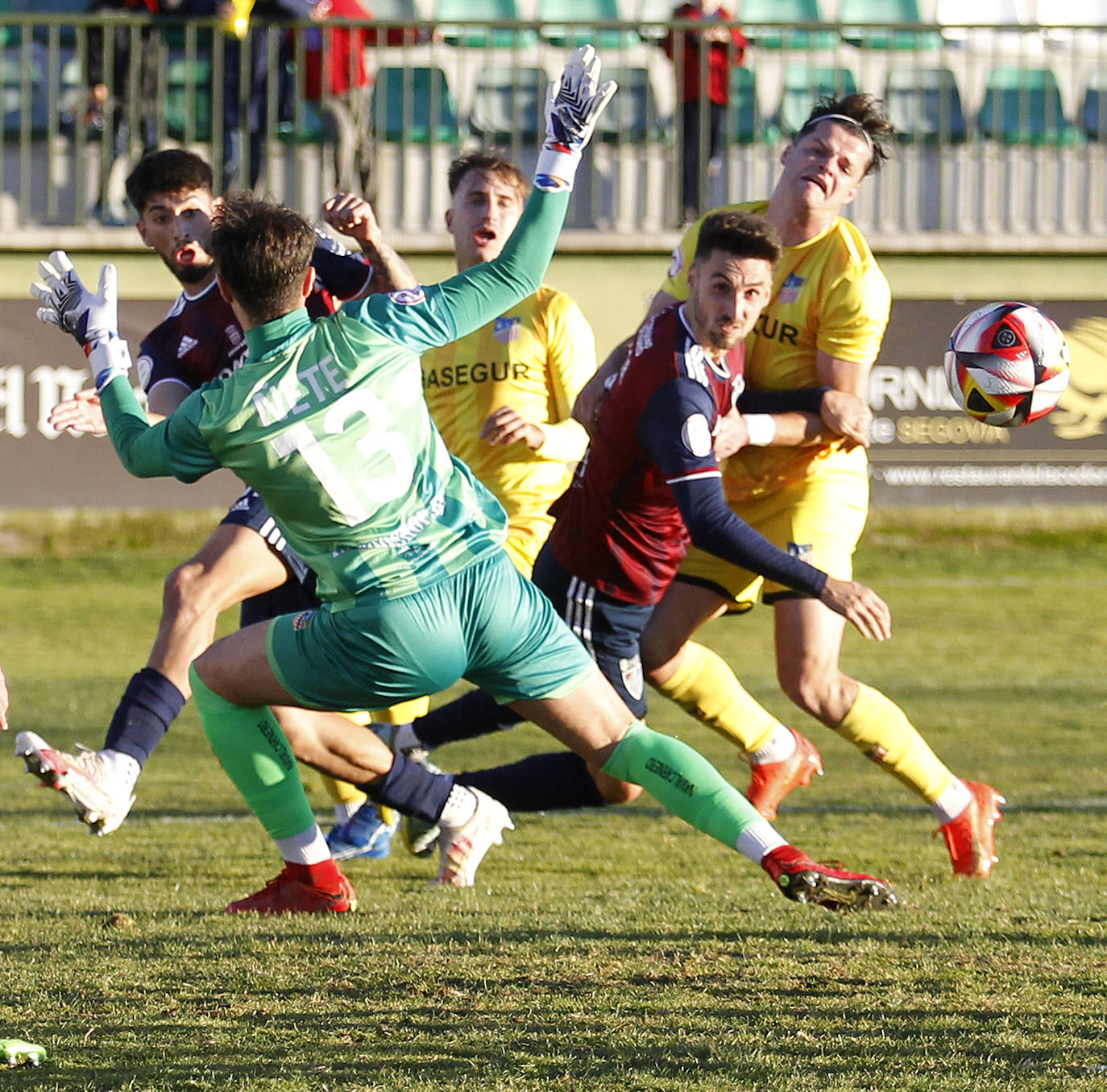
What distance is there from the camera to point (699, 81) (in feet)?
47.9

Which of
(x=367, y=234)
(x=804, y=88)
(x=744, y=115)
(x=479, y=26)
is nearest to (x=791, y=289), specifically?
(x=367, y=234)

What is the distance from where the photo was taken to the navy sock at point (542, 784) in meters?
5.49

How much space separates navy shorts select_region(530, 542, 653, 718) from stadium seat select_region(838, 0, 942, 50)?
33.6 feet

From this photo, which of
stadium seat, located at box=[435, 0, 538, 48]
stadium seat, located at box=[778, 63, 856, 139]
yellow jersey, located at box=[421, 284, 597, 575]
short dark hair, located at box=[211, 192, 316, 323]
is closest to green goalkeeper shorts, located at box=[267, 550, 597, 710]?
short dark hair, located at box=[211, 192, 316, 323]

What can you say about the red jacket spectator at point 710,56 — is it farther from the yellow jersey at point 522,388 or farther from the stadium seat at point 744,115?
the yellow jersey at point 522,388

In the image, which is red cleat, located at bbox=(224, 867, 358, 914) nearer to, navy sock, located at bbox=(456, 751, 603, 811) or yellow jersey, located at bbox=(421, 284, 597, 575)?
navy sock, located at bbox=(456, 751, 603, 811)

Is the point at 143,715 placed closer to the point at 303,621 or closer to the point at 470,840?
the point at 303,621

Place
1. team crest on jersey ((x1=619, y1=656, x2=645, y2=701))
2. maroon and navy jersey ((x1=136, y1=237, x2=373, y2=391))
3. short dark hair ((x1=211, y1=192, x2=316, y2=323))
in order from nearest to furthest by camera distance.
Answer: short dark hair ((x1=211, y1=192, x2=316, y2=323)) → team crest on jersey ((x1=619, y1=656, x2=645, y2=701)) → maroon and navy jersey ((x1=136, y1=237, x2=373, y2=391))

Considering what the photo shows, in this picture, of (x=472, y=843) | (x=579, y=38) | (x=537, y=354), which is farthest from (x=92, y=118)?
(x=472, y=843)

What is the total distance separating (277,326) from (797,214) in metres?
2.39

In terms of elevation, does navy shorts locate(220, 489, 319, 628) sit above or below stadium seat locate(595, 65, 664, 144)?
below

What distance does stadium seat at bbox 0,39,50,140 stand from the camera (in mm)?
15047

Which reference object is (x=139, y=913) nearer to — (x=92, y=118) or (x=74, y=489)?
(x=74, y=489)

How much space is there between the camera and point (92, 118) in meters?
14.7
